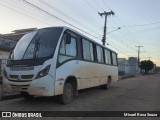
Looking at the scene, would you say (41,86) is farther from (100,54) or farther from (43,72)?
(100,54)

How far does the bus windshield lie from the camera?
32.0ft

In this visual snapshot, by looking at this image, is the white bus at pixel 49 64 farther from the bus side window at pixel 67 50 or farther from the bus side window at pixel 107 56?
the bus side window at pixel 107 56

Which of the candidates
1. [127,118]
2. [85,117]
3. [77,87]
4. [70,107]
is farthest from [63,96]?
[127,118]

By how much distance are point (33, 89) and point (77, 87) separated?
2672 millimetres

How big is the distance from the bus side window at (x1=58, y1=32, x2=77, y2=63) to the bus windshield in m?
0.36

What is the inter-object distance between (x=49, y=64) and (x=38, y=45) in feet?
3.78

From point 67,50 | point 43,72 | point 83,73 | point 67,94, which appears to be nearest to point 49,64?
point 43,72

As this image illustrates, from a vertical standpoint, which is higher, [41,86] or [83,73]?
[83,73]

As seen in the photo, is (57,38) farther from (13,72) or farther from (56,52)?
(13,72)

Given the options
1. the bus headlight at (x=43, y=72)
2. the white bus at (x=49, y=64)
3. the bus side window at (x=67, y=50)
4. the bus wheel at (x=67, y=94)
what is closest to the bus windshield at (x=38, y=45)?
the white bus at (x=49, y=64)

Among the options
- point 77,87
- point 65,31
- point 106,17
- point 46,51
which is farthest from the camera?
point 106,17

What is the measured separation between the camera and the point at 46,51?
9.71m

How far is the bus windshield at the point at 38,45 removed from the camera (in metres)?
9.75

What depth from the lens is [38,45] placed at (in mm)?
10039
